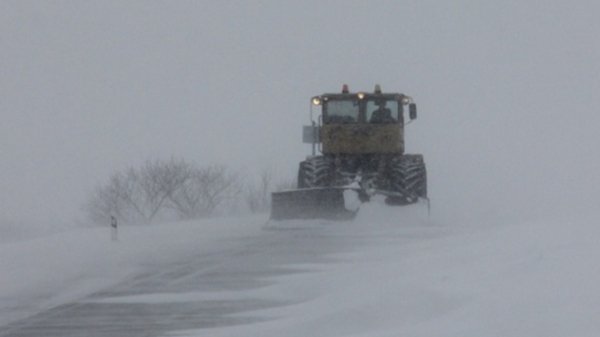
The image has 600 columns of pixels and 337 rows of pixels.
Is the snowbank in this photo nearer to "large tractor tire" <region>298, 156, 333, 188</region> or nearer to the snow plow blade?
the snow plow blade

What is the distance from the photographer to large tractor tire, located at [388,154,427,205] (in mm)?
25281

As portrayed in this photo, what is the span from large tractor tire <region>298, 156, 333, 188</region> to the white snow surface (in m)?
5.25

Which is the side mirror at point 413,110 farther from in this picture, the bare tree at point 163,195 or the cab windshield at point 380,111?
the bare tree at point 163,195

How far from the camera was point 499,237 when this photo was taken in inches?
568

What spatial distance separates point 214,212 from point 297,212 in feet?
56.5

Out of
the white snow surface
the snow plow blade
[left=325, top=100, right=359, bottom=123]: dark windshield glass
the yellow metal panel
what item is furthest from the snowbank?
[left=325, top=100, right=359, bottom=123]: dark windshield glass

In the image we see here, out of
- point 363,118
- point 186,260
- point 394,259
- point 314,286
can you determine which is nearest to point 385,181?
point 363,118

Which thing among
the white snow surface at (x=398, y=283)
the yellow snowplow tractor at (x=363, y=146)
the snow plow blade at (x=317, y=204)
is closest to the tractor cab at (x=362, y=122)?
the yellow snowplow tractor at (x=363, y=146)

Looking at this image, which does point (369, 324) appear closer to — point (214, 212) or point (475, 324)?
point (475, 324)

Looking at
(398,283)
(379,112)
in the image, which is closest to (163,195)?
(379,112)

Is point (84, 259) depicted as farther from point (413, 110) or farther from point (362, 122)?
point (362, 122)

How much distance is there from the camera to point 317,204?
76.4ft

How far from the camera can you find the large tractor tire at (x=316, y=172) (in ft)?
83.8

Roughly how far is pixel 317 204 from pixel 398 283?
1287 centimetres
